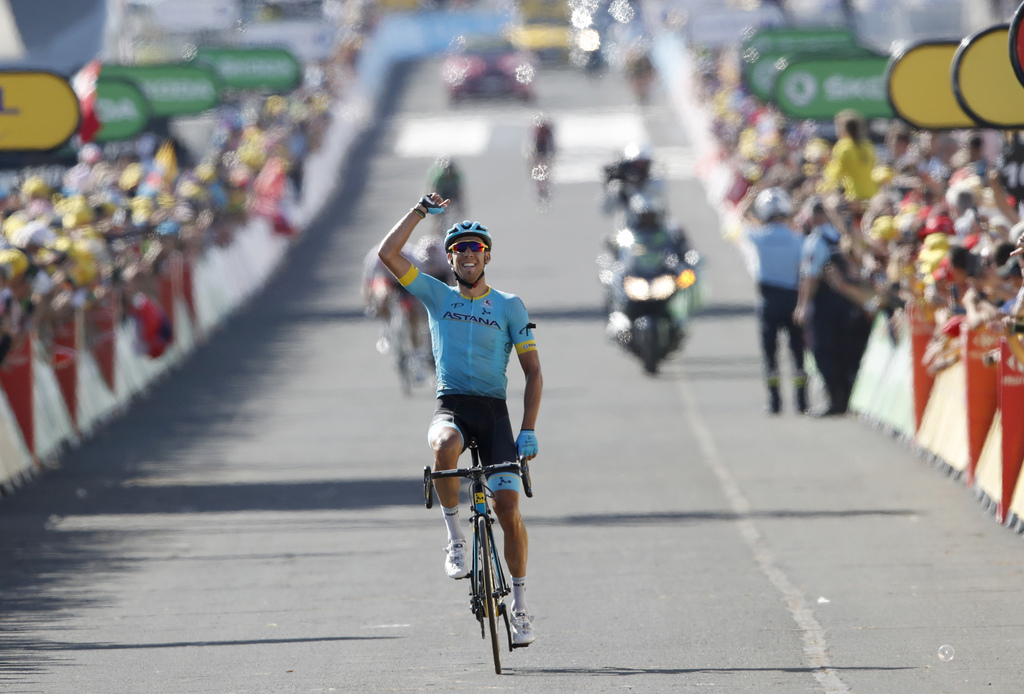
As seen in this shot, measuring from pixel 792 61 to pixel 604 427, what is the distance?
617 centimetres

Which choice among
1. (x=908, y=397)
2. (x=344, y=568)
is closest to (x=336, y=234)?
(x=908, y=397)

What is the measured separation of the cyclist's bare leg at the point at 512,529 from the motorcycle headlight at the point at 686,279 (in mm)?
12478

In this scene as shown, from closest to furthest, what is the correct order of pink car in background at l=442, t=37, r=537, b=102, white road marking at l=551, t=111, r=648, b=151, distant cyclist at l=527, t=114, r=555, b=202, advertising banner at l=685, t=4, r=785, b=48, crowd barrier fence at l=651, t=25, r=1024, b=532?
crowd barrier fence at l=651, t=25, r=1024, b=532, advertising banner at l=685, t=4, r=785, b=48, distant cyclist at l=527, t=114, r=555, b=202, white road marking at l=551, t=111, r=648, b=151, pink car in background at l=442, t=37, r=537, b=102

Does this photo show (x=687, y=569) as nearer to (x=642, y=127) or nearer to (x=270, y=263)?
(x=270, y=263)

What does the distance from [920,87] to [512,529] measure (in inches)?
314

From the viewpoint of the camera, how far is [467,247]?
8.68 meters

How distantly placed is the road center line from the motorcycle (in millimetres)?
3022

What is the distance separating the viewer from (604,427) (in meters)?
18.0

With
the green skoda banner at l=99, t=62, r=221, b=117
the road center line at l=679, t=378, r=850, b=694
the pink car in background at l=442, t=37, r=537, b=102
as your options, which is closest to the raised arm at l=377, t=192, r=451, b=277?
the road center line at l=679, t=378, r=850, b=694

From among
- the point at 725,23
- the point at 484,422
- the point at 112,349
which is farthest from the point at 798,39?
the point at 484,422

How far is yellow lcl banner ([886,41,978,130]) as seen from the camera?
15.2 m

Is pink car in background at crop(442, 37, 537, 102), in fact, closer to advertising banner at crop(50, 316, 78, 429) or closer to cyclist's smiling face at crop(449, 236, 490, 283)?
advertising banner at crop(50, 316, 78, 429)

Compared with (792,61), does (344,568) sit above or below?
below

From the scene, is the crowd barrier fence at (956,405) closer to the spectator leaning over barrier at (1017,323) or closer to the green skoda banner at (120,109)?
the spectator leaning over barrier at (1017,323)
